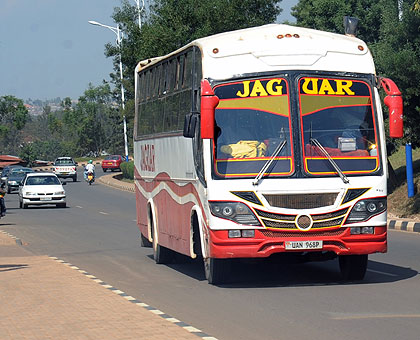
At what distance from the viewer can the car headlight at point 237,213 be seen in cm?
1252

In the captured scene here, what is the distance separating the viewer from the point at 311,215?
41.1 ft

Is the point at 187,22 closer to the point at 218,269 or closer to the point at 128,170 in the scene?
the point at 128,170

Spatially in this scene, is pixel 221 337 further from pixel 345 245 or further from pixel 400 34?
pixel 400 34

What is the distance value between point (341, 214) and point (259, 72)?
2.12 m

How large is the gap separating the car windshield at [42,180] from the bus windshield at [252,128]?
96.7ft

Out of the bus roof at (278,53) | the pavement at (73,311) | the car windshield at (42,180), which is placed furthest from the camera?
the car windshield at (42,180)

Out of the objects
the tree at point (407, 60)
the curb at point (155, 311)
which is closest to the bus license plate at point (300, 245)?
the curb at point (155, 311)

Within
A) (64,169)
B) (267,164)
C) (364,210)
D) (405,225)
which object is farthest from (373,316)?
(64,169)

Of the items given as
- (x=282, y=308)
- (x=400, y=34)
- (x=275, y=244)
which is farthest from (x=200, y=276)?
(x=400, y=34)

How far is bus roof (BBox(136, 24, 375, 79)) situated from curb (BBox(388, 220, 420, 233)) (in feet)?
35.3

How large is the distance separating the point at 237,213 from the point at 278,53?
224 centimetres

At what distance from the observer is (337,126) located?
1297cm

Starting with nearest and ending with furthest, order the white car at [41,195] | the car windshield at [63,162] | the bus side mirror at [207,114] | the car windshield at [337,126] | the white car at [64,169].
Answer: the bus side mirror at [207,114] → the car windshield at [337,126] → the white car at [41,195] → the white car at [64,169] → the car windshield at [63,162]

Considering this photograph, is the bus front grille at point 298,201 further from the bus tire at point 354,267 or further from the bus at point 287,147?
the bus tire at point 354,267
